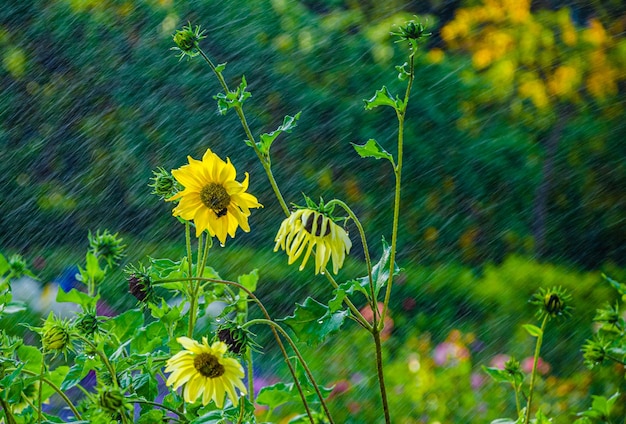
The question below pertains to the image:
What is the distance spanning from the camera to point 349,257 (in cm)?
219

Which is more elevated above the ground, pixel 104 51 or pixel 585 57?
pixel 104 51

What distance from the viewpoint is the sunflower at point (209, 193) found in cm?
79

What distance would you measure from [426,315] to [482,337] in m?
0.14

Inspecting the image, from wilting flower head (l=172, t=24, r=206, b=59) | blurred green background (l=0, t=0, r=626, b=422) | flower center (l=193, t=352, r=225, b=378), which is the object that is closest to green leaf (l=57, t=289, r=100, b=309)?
flower center (l=193, t=352, r=225, b=378)

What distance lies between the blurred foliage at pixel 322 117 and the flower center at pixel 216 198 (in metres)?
1.35

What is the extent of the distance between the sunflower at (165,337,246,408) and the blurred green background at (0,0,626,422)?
50.9 inches

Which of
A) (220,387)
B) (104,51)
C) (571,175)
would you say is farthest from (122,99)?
(220,387)

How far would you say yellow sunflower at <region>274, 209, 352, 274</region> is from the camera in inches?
29.4

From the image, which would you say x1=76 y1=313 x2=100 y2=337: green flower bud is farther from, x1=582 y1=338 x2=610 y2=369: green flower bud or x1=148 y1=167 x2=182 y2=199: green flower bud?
x1=582 y1=338 x2=610 y2=369: green flower bud

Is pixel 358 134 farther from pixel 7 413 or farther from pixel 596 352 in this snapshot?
pixel 7 413

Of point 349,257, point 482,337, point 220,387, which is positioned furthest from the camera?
point 349,257

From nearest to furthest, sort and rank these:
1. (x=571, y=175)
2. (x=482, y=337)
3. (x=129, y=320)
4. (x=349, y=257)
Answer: (x=129, y=320)
(x=482, y=337)
(x=349, y=257)
(x=571, y=175)

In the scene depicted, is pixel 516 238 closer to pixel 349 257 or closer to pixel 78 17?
pixel 349 257

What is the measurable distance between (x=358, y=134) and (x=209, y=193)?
1555 mm
